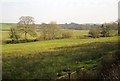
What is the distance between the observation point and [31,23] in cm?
2308

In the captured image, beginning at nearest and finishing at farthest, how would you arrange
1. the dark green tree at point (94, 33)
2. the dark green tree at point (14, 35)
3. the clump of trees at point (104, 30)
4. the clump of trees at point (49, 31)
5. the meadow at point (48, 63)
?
1. the meadow at point (48, 63)
2. the clump of trees at point (104, 30)
3. the dark green tree at point (94, 33)
4. the clump of trees at point (49, 31)
5. the dark green tree at point (14, 35)

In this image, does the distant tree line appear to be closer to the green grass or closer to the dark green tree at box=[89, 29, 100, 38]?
the dark green tree at box=[89, 29, 100, 38]

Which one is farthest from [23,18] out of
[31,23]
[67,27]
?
[67,27]

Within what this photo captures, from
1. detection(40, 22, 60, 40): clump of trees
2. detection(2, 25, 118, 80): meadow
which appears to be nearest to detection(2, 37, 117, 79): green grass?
detection(2, 25, 118, 80): meadow

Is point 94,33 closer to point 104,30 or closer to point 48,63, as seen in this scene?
point 104,30

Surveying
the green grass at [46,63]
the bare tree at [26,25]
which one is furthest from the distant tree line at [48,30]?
the green grass at [46,63]

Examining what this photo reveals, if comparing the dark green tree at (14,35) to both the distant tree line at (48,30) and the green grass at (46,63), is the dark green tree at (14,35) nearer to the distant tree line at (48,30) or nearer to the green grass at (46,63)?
the distant tree line at (48,30)

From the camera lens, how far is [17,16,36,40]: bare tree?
73.7 feet

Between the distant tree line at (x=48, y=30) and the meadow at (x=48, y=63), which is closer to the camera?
the meadow at (x=48, y=63)

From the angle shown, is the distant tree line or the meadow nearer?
the meadow

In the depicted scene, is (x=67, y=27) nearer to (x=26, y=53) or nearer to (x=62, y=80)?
(x=26, y=53)

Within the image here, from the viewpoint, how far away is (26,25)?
914 inches

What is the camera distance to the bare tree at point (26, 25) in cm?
2247

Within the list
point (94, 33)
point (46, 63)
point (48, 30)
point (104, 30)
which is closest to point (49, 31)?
point (48, 30)
